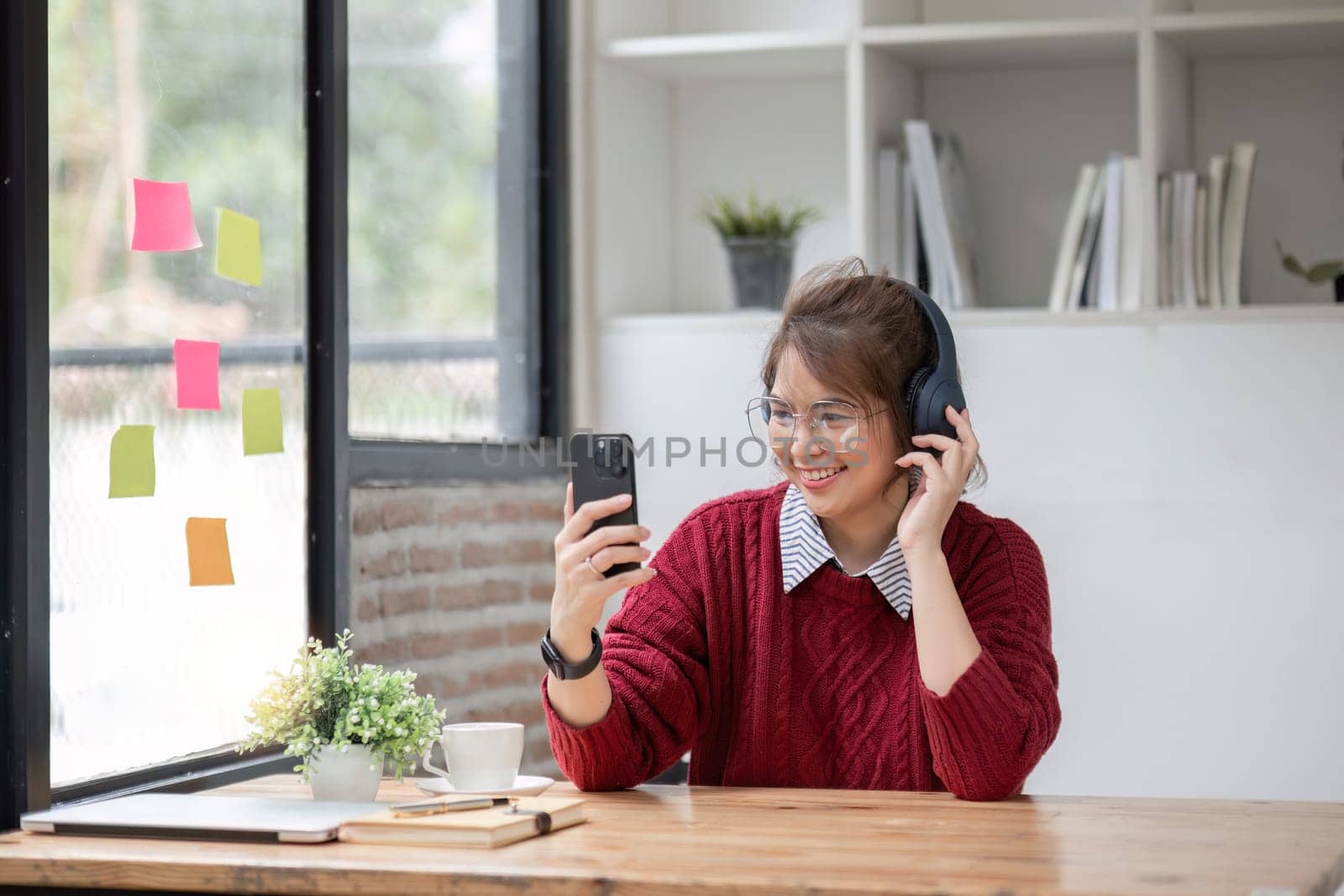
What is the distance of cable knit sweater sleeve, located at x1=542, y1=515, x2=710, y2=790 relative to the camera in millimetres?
1807

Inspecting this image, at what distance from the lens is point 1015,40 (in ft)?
9.62

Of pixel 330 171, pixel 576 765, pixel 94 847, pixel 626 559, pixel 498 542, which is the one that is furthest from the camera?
pixel 498 542

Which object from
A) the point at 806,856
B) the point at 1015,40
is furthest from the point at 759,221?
the point at 806,856

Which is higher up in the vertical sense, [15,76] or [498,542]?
[15,76]

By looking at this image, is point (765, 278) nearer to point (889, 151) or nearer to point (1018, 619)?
point (889, 151)

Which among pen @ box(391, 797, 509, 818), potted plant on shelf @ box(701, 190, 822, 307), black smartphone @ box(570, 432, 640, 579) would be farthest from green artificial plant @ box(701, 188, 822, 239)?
pen @ box(391, 797, 509, 818)

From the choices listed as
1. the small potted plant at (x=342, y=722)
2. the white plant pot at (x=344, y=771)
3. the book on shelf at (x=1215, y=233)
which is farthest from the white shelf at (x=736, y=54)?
the white plant pot at (x=344, y=771)

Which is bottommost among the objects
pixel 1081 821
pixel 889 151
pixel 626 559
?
pixel 1081 821

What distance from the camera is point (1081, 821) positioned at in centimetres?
160

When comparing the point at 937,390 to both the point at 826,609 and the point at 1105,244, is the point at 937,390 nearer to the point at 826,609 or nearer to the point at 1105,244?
the point at 826,609

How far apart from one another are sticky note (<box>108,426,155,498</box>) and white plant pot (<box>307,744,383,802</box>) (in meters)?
0.47

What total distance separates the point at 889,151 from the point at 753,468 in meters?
0.64

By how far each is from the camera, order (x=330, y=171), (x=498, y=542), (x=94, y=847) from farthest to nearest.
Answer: (x=498, y=542), (x=330, y=171), (x=94, y=847)

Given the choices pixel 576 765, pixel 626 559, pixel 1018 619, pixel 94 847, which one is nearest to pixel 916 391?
pixel 1018 619
